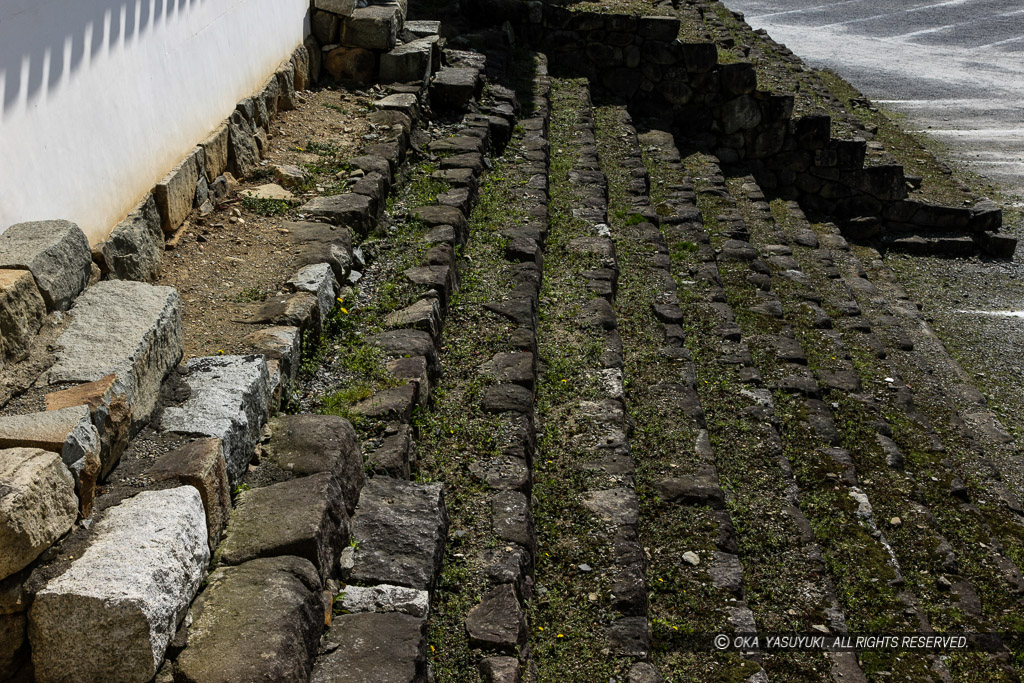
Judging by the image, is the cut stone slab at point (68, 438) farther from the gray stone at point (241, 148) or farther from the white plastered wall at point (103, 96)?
the gray stone at point (241, 148)

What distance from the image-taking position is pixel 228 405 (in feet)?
11.5

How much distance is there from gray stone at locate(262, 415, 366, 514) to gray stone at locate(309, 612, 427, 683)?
0.55 meters

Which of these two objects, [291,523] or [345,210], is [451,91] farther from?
[291,523]

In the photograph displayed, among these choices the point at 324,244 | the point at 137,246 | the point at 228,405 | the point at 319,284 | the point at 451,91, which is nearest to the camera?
the point at 228,405

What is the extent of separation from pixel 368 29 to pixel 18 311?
5568mm

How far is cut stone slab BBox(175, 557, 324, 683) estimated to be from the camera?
8.54 feet

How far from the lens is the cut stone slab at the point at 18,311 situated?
3102 millimetres

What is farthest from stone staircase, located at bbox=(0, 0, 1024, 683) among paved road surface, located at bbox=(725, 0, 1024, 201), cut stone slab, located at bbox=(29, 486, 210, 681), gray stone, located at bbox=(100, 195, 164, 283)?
paved road surface, located at bbox=(725, 0, 1024, 201)

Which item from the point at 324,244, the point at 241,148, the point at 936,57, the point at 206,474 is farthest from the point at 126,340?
the point at 936,57

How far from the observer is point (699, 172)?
10500 millimetres

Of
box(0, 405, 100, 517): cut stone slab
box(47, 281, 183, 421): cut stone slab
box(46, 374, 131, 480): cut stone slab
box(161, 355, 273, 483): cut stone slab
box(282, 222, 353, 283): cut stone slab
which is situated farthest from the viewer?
box(282, 222, 353, 283): cut stone slab

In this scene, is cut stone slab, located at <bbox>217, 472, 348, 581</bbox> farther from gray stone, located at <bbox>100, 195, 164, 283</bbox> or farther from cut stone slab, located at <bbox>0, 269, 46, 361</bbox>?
gray stone, located at <bbox>100, 195, 164, 283</bbox>

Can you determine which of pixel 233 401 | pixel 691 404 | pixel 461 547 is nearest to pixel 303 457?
pixel 233 401

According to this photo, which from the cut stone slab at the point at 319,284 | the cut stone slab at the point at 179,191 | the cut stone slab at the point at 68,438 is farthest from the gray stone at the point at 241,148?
the cut stone slab at the point at 68,438
